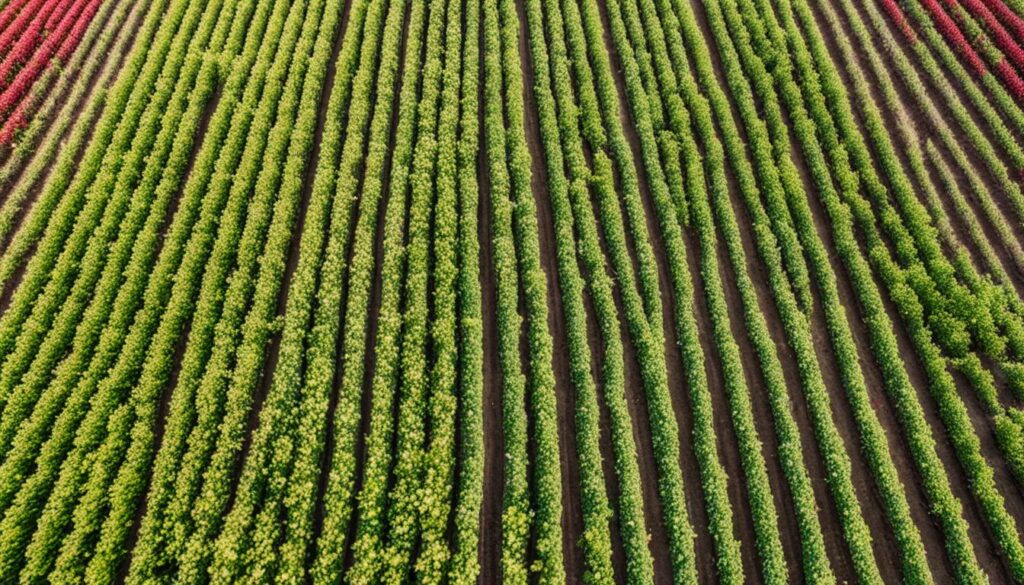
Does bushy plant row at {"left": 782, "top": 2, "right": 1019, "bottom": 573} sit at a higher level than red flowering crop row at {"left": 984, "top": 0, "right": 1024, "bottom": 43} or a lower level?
lower

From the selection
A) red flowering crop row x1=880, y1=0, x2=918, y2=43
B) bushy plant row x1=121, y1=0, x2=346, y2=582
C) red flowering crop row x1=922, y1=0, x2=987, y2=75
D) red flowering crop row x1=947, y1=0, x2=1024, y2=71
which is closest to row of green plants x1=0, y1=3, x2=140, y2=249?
bushy plant row x1=121, y1=0, x2=346, y2=582

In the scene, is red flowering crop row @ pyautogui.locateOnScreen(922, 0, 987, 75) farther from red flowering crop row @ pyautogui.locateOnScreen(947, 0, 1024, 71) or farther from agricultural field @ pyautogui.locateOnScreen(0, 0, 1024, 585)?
red flowering crop row @ pyautogui.locateOnScreen(947, 0, 1024, 71)

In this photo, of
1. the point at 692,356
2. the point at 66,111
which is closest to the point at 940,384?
the point at 692,356

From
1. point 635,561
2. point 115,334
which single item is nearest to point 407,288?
point 115,334

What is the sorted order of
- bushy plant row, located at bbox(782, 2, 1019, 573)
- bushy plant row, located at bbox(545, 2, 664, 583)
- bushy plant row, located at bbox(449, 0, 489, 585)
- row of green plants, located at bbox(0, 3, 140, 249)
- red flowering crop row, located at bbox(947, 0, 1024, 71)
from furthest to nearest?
red flowering crop row, located at bbox(947, 0, 1024, 71) < row of green plants, located at bbox(0, 3, 140, 249) < bushy plant row, located at bbox(782, 2, 1019, 573) < bushy plant row, located at bbox(545, 2, 664, 583) < bushy plant row, located at bbox(449, 0, 489, 585)

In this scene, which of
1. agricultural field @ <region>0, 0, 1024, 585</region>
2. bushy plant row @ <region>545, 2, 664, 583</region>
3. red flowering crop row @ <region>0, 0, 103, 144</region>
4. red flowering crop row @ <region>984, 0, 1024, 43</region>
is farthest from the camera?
red flowering crop row @ <region>984, 0, 1024, 43</region>

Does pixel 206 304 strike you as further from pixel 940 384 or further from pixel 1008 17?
pixel 1008 17

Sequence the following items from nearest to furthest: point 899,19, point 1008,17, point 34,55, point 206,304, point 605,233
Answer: point 206,304
point 605,233
point 34,55
point 899,19
point 1008,17

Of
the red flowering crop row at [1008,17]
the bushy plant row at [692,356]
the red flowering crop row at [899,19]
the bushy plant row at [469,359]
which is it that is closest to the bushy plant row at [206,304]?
the bushy plant row at [469,359]
